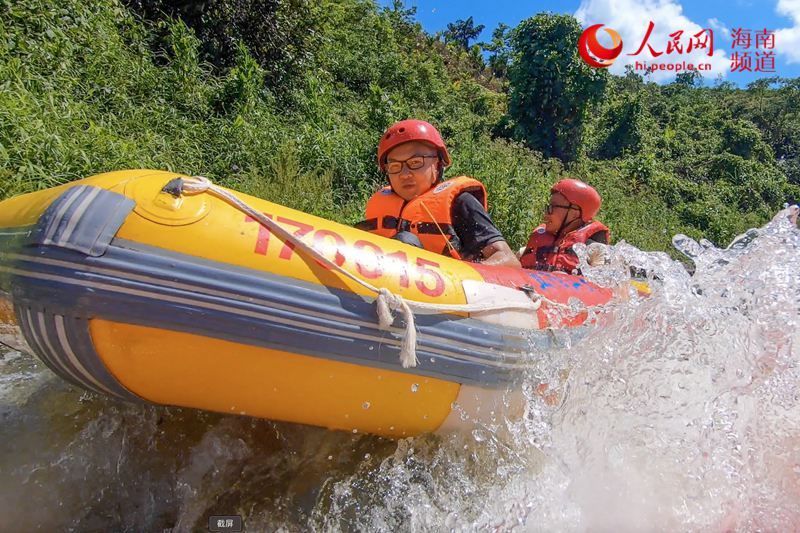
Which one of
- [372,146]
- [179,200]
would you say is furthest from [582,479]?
[372,146]

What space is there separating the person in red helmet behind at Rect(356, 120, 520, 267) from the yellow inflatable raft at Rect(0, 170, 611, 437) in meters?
0.60

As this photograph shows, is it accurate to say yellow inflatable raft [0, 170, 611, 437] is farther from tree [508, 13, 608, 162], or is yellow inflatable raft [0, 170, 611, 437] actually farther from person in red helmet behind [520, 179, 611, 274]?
tree [508, 13, 608, 162]

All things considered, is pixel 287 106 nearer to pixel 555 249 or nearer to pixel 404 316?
pixel 555 249

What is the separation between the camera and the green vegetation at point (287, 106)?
371 cm

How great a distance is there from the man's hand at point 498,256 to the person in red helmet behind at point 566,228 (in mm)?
1045

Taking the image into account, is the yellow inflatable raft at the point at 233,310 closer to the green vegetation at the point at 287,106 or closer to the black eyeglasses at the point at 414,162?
the black eyeglasses at the point at 414,162

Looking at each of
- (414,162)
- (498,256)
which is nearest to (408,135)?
(414,162)

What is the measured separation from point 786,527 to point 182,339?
2098 millimetres

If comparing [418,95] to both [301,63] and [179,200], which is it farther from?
[179,200]

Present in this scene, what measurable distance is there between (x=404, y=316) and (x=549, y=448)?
0.80 meters

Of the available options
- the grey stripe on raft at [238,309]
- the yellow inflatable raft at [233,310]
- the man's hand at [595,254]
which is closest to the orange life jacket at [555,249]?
the man's hand at [595,254]

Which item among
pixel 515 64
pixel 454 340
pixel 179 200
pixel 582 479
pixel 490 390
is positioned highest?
pixel 515 64

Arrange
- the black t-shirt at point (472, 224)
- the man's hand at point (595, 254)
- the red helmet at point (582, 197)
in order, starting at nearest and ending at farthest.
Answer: the black t-shirt at point (472, 224) → the man's hand at point (595, 254) → the red helmet at point (582, 197)

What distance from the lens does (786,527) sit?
1849 mm
